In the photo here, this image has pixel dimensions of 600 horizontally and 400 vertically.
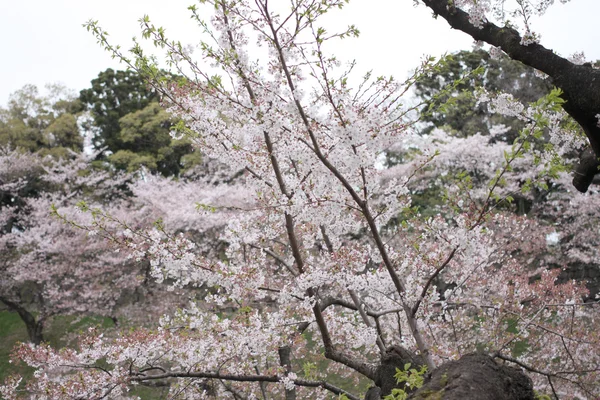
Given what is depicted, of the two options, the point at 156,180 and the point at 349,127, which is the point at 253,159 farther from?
the point at 156,180

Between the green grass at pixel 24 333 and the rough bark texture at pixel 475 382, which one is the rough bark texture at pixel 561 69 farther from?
the green grass at pixel 24 333

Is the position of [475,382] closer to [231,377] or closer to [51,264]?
[231,377]

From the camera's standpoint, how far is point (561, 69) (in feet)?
10.6

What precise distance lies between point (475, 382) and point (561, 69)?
2392mm

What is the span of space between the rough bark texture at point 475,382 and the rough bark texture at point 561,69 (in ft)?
6.21

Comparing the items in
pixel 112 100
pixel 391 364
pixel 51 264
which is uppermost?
pixel 112 100

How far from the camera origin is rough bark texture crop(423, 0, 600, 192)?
10.2 ft

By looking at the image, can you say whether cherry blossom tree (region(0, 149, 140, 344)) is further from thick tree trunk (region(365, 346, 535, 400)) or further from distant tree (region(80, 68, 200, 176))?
thick tree trunk (region(365, 346, 535, 400))

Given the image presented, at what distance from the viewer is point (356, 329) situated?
4641 mm

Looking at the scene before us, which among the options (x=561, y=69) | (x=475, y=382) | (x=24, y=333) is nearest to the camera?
(x=475, y=382)

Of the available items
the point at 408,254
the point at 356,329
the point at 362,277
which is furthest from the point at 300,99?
the point at 356,329

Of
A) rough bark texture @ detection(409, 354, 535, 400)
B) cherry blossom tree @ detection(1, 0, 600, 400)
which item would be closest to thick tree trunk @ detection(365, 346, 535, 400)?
rough bark texture @ detection(409, 354, 535, 400)

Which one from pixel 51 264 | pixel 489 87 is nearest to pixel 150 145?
pixel 51 264

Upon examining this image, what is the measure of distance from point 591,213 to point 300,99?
1561 centimetres
